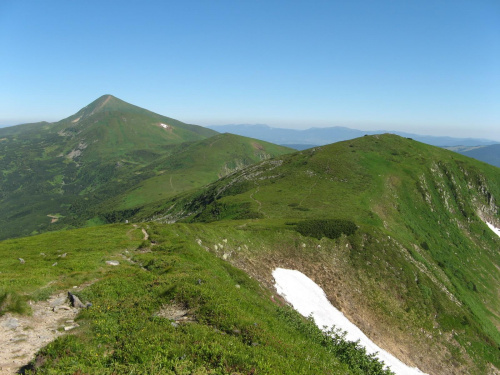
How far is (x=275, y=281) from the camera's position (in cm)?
4231

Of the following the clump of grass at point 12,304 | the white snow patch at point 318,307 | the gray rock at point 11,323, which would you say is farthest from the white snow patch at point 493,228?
the gray rock at point 11,323

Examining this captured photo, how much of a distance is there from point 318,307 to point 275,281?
7798mm

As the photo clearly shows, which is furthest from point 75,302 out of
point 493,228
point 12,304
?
point 493,228

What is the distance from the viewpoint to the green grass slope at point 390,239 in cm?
4566

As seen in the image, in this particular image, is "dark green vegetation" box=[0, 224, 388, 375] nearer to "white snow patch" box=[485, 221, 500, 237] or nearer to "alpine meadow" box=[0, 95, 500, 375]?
"alpine meadow" box=[0, 95, 500, 375]

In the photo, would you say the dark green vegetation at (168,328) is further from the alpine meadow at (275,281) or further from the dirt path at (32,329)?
the dirt path at (32,329)

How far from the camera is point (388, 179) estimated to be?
105 meters

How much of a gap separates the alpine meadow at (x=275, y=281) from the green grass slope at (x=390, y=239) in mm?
426

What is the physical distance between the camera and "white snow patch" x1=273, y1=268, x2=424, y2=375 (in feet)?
122

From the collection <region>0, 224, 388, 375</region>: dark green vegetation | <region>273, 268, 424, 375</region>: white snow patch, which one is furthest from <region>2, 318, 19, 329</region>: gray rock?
Result: <region>273, 268, 424, 375</region>: white snow patch

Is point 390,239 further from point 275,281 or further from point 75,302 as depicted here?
point 75,302

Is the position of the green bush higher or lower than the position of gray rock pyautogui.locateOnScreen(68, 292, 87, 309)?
lower

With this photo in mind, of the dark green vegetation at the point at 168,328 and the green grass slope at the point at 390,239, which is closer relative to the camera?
the dark green vegetation at the point at 168,328

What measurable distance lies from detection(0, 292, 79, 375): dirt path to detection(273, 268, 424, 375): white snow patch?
28.3 meters
